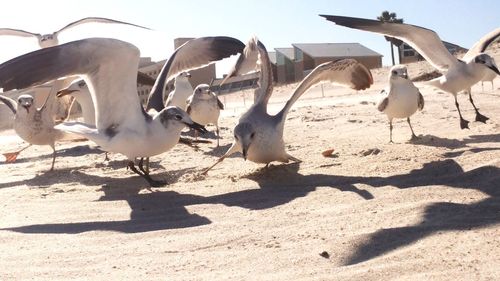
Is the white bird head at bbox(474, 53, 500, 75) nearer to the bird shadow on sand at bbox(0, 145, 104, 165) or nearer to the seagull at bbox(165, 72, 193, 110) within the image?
the seagull at bbox(165, 72, 193, 110)

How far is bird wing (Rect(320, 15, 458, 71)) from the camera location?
762 centimetres

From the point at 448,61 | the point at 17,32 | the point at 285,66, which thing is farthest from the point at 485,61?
the point at 285,66

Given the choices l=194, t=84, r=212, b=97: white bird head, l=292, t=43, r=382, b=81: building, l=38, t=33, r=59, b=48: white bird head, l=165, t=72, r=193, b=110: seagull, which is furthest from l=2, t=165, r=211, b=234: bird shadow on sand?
l=292, t=43, r=382, b=81: building

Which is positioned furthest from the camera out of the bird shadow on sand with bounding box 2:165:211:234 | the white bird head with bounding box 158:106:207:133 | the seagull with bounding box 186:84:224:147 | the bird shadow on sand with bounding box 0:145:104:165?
the seagull with bounding box 186:84:224:147

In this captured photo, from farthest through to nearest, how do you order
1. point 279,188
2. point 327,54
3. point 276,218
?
point 327,54, point 279,188, point 276,218

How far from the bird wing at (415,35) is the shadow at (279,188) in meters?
2.25

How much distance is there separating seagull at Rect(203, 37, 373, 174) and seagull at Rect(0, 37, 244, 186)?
18.3 inches

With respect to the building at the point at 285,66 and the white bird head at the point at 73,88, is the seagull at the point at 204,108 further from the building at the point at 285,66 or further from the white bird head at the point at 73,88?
the building at the point at 285,66

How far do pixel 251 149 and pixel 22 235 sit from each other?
2536 mm

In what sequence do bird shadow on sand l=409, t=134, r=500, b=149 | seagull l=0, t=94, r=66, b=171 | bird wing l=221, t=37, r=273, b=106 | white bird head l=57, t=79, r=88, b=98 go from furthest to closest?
white bird head l=57, t=79, r=88, b=98 → seagull l=0, t=94, r=66, b=171 → bird shadow on sand l=409, t=134, r=500, b=149 → bird wing l=221, t=37, r=273, b=106

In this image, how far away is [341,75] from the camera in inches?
308

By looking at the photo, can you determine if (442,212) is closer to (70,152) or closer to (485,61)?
(485,61)

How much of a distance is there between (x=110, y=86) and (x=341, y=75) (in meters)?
3.02

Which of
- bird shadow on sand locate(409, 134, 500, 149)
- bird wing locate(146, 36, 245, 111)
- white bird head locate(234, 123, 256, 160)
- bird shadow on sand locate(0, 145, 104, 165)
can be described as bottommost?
bird shadow on sand locate(0, 145, 104, 165)
